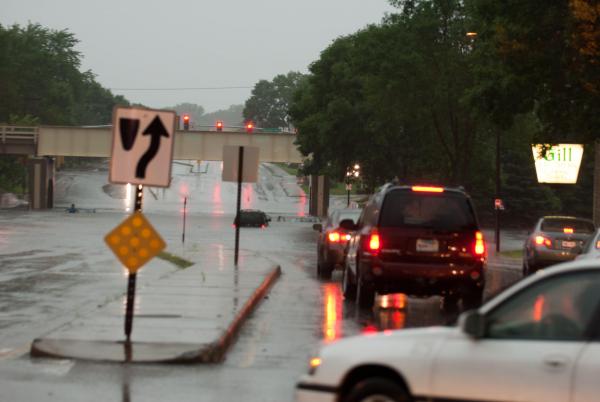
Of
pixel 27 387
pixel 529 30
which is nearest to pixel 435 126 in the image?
pixel 529 30

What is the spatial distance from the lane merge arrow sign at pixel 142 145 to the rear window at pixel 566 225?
1940 cm

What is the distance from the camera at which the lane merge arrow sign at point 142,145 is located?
44.3 ft

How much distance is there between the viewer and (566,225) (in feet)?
104

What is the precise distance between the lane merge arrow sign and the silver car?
59.7 feet

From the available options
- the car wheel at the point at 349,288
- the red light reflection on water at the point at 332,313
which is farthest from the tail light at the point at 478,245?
the car wheel at the point at 349,288

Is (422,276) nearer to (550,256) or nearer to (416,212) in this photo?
(416,212)

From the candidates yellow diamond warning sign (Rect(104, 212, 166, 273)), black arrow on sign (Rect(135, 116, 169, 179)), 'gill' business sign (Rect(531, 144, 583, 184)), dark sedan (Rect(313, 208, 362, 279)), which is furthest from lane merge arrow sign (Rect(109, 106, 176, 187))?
'gill' business sign (Rect(531, 144, 583, 184))

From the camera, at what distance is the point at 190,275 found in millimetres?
23688

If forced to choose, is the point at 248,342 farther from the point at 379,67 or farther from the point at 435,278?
the point at 379,67

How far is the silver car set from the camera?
30078 mm

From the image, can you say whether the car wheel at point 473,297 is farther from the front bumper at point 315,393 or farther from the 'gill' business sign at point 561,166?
the 'gill' business sign at point 561,166

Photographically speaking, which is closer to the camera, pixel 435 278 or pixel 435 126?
pixel 435 278

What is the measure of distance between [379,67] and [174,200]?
77475 mm

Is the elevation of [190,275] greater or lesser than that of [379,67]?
lesser
